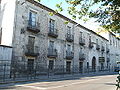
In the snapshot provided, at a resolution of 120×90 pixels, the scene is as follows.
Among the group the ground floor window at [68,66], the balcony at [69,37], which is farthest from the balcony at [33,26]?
the ground floor window at [68,66]

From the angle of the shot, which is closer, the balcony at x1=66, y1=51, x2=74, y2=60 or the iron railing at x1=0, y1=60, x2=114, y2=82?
the iron railing at x1=0, y1=60, x2=114, y2=82

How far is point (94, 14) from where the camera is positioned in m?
6.40

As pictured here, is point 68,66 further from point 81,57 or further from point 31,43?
point 31,43

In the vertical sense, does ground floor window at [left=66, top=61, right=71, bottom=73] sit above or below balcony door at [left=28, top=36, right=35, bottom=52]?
below

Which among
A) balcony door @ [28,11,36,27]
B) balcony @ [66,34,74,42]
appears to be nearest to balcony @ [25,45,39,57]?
balcony door @ [28,11,36,27]

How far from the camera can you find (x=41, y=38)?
18.7 meters

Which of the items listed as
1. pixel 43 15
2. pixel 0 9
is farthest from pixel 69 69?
pixel 0 9

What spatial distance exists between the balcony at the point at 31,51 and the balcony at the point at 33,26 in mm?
1941

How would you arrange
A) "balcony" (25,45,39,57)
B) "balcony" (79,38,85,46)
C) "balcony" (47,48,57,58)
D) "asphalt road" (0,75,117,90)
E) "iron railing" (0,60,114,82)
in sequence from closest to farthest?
"asphalt road" (0,75,117,90) < "iron railing" (0,60,114,82) < "balcony" (25,45,39,57) < "balcony" (47,48,57,58) < "balcony" (79,38,85,46)

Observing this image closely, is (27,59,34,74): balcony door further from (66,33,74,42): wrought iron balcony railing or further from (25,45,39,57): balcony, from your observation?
(66,33,74,42): wrought iron balcony railing

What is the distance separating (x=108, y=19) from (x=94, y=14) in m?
0.68

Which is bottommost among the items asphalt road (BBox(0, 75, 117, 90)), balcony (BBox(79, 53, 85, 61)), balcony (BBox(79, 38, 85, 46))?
asphalt road (BBox(0, 75, 117, 90))

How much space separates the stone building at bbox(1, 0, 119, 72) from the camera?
1582cm

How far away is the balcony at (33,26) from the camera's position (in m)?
16.8
